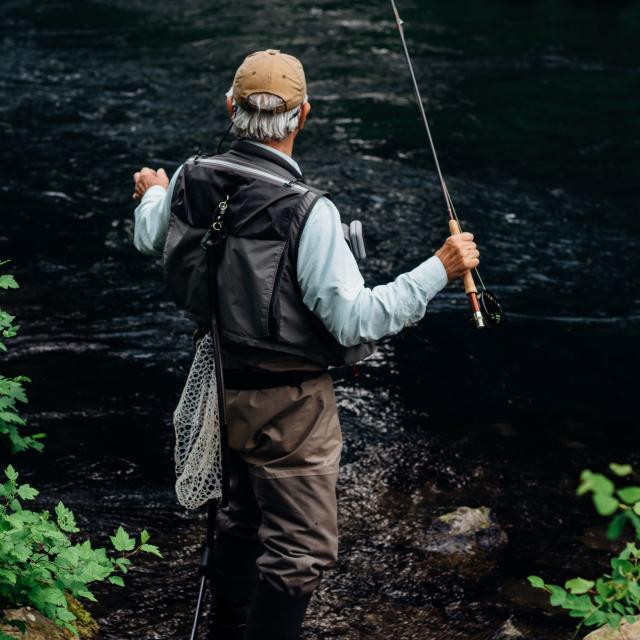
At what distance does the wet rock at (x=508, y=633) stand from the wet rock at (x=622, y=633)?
0.38 m

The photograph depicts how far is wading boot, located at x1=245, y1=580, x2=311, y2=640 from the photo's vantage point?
301cm

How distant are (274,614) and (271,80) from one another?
1.55 m

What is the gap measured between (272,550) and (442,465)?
7.08 ft

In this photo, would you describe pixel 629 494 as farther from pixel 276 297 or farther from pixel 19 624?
pixel 19 624

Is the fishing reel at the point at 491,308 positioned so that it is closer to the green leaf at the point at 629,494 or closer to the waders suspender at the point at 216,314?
the waders suspender at the point at 216,314

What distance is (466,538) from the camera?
436cm

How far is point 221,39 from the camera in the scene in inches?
524

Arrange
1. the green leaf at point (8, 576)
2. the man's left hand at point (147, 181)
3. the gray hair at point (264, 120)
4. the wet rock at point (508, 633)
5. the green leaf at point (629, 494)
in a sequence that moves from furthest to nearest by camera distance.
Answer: the wet rock at point (508, 633) → the man's left hand at point (147, 181) → the gray hair at point (264, 120) → the green leaf at point (8, 576) → the green leaf at point (629, 494)

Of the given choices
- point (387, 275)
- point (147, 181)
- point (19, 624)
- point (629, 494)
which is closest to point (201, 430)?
point (19, 624)

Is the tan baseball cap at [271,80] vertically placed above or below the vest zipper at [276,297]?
above

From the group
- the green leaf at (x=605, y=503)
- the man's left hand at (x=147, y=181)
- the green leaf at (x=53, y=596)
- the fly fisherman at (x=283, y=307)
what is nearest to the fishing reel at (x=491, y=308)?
the fly fisherman at (x=283, y=307)

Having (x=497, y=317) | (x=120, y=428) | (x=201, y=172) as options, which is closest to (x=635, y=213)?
(x=120, y=428)

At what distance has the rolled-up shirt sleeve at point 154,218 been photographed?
3230 mm

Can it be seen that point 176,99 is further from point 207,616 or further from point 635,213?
point 207,616
